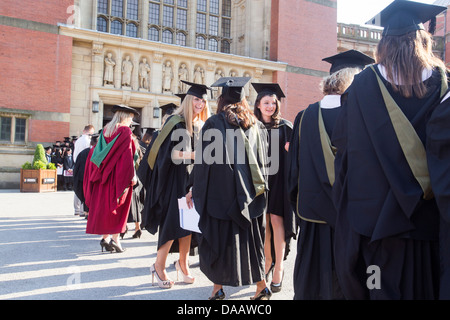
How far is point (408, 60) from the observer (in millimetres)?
1896

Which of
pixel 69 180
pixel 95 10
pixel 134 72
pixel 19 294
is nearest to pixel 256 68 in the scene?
pixel 134 72

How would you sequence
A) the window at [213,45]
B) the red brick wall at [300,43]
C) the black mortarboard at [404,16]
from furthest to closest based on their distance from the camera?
the window at [213,45] → the red brick wall at [300,43] → the black mortarboard at [404,16]

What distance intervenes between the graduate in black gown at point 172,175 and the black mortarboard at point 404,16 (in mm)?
2386

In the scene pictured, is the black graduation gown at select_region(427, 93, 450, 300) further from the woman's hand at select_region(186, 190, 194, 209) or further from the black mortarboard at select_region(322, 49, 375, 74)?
the woman's hand at select_region(186, 190, 194, 209)

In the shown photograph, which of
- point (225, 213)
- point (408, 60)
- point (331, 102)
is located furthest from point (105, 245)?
point (408, 60)

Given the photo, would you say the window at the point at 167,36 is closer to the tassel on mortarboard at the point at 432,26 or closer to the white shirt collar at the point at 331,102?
the white shirt collar at the point at 331,102

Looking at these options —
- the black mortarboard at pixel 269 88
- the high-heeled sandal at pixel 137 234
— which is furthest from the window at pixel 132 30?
the black mortarboard at pixel 269 88

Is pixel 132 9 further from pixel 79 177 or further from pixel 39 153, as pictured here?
pixel 79 177

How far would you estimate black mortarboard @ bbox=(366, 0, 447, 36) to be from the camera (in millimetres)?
1978

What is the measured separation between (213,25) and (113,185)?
16.7 metres

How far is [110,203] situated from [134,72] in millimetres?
12215

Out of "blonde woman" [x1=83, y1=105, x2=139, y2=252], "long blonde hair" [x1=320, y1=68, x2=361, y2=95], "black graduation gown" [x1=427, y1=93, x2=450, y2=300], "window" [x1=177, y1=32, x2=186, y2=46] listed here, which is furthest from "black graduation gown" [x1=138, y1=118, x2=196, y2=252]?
"window" [x1=177, y1=32, x2=186, y2=46]

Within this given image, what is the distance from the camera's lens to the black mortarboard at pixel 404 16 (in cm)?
198

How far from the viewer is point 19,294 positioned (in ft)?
11.6
